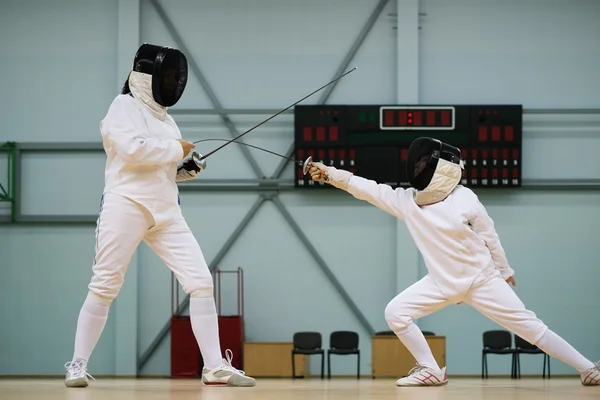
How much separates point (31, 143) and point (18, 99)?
19.7 inches

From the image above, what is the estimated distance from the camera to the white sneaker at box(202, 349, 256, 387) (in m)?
4.00

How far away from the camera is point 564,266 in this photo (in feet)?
29.5

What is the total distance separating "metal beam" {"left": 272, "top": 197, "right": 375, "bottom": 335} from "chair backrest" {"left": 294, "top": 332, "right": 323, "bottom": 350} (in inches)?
30.0

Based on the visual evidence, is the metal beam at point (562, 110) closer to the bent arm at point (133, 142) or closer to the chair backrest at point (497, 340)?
the chair backrest at point (497, 340)

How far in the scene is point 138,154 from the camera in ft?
13.2

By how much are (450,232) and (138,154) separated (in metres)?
1.56

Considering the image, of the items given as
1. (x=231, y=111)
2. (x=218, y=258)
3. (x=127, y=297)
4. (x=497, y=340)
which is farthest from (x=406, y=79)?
(x=127, y=297)

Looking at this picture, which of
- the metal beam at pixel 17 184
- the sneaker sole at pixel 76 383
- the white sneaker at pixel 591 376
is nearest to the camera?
the sneaker sole at pixel 76 383

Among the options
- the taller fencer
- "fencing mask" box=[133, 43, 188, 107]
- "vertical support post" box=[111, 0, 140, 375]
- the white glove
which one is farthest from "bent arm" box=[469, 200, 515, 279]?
"vertical support post" box=[111, 0, 140, 375]

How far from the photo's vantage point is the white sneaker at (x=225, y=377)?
4.00 metres

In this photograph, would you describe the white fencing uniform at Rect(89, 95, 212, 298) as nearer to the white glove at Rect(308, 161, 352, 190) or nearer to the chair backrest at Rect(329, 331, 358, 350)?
the white glove at Rect(308, 161, 352, 190)

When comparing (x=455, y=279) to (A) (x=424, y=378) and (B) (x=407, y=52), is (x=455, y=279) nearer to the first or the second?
(A) (x=424, y=378)

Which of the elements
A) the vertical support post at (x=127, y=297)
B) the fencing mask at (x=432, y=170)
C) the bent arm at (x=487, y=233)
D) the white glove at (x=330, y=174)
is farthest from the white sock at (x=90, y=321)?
the vertical support post at (x=127, y=297)

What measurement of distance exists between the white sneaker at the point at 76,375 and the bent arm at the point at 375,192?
154cm
